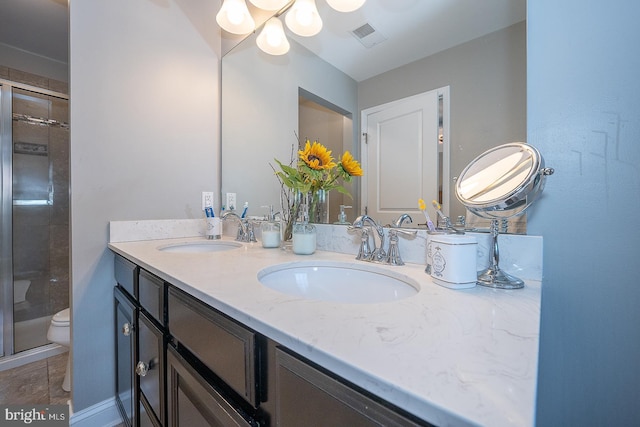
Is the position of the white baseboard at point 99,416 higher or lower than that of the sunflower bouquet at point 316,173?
lower

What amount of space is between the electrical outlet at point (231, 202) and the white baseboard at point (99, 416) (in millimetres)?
1084

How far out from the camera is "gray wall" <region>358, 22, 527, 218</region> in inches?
27.5

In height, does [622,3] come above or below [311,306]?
above

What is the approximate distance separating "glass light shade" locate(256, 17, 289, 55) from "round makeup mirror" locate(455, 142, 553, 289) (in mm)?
1146

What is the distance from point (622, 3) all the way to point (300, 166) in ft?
2.88

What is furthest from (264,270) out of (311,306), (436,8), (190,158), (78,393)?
(78,393)

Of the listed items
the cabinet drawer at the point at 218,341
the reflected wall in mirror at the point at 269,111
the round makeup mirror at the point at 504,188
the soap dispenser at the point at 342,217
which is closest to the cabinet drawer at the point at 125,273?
the cabinet drawer at the point at 218,341

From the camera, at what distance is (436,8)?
0.84 meters

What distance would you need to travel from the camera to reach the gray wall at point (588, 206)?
1.82 feet

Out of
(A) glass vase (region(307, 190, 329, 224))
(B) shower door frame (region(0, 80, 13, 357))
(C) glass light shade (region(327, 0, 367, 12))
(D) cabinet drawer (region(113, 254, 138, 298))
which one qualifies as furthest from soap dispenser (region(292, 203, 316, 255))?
(B) shower door frame (region(0, 80, 13, 357))

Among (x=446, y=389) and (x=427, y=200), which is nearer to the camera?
(x=446, y=389)

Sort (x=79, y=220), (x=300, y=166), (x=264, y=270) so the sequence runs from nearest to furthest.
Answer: (x=264, y=270) < (x=300, y=166) < (x=79, y=220)

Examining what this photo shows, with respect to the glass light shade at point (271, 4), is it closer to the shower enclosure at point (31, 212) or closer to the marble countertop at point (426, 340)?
the marble countertop at point (426, 340)

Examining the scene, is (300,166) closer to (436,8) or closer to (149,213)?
(436,8)
